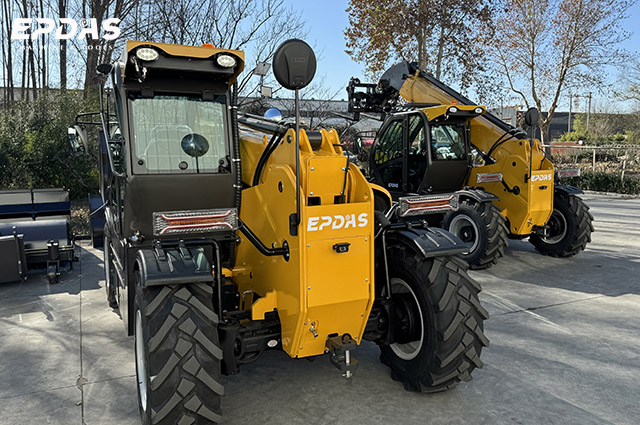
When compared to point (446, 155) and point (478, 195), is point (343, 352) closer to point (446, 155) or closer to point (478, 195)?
point (478, 195)

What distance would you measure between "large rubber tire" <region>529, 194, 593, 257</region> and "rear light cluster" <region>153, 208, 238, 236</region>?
254 inches

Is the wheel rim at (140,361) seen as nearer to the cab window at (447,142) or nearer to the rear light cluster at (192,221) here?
the rear light cluster at (192,221)

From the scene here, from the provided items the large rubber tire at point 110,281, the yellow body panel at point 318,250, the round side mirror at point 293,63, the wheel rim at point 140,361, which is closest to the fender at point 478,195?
the yellow body panel at point 318,250

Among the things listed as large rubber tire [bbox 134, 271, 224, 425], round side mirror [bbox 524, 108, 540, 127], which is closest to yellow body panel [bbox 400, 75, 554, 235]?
round side mirror [bbox 524, 108, 540, 127]

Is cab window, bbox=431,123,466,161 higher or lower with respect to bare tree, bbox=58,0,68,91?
lower

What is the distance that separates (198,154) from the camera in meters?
4.01

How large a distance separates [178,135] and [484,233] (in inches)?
199

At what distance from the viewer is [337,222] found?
3.24 m

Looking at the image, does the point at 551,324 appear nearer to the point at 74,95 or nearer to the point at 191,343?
the point at 191,343

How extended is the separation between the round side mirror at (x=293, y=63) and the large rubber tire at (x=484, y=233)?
5.24m

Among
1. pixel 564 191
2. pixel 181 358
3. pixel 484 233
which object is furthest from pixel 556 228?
pixel 181 358

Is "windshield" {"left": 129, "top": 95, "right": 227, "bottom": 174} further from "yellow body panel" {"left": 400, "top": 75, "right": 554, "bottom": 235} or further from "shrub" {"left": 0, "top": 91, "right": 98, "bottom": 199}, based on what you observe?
"shrub" {"left": 0, "top": 91, "right": 98, "bottom": 199}

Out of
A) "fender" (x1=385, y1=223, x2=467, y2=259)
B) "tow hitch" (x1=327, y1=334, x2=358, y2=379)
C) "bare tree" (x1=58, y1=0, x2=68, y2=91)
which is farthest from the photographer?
"bare tree" (x1=58, y1=0, x2=68, y2=91)

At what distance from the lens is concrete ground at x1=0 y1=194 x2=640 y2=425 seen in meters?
3.54
